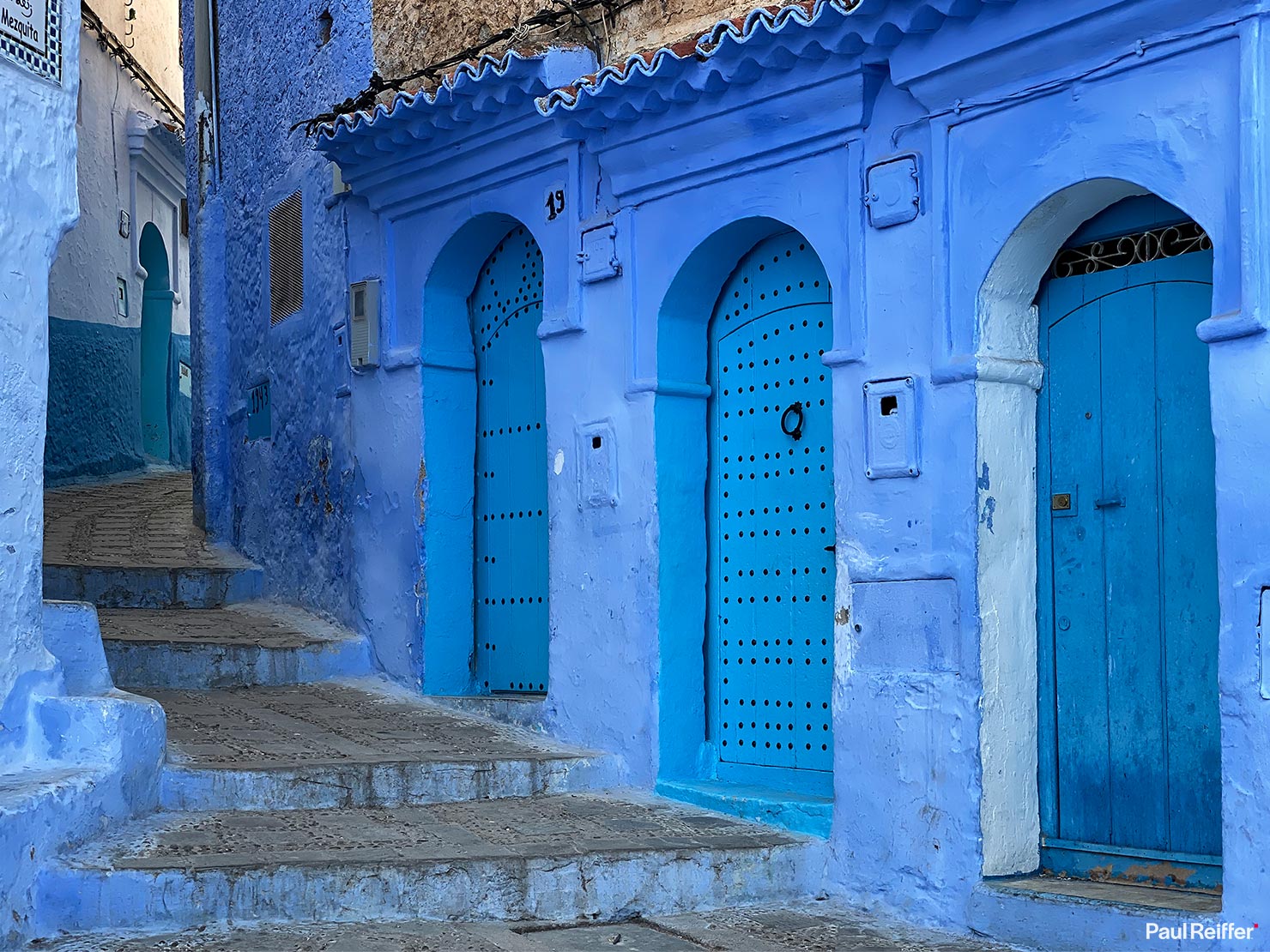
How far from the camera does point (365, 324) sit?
26.7ft

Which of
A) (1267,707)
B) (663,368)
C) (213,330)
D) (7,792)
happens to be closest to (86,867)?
(7,792)

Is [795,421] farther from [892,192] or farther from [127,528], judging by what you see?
[127,528]

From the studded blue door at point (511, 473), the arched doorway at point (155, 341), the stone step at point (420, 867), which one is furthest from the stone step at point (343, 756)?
the arched doorway at point (155, 341)

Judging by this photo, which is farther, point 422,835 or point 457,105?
point 457,105

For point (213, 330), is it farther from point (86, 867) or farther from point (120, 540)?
point (86, 867)

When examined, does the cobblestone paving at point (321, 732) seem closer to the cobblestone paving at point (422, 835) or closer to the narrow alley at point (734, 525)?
the narrow alley at point (734, 525)

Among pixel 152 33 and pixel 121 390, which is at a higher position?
pixel 152 33

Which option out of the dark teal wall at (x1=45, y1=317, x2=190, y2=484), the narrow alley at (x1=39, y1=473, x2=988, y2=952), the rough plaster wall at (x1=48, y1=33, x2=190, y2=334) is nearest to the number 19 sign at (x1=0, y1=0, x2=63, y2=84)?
the narrow alley at (x1=39, y1=473, x2=988, y2=952)

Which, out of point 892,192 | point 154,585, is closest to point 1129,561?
point 892,192

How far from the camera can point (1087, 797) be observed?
16.9 feet

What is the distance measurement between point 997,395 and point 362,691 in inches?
157

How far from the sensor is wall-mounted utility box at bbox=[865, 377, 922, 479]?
541 cm

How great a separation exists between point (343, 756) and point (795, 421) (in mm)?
2339

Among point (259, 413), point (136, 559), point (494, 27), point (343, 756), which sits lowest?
point (343, 756)
